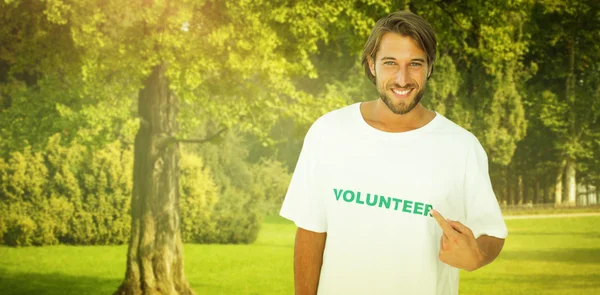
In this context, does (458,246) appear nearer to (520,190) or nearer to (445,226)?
(445,226)

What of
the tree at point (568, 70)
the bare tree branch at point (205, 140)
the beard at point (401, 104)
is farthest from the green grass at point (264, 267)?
the beard at point (401, 104)

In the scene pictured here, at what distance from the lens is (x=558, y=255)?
7.54 metres

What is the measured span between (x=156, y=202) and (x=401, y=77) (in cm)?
538

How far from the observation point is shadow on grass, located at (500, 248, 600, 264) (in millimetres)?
7348

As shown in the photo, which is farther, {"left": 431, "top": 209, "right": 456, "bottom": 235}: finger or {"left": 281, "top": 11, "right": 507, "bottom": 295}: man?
{"left": 281, "top": 11, "right": 507, "bottom": 295}: man

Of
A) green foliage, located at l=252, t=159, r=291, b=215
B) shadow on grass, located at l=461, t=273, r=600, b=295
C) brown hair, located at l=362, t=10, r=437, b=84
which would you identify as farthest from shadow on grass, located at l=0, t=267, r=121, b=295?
brown hair, located at l=362, t=10, r=437, b=84

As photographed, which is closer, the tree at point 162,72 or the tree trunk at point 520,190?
the tree at point 162,72

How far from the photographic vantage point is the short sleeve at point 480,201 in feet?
5.94

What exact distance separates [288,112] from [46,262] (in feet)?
9.51

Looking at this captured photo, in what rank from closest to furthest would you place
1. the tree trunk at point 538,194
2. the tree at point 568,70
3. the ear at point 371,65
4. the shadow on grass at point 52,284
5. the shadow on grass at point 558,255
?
the ear at point 371,65 → the shadow on grass at point 52,284 → the shadow on grass at point 558,255 → the tree at point 568,70 → the tree trunk at point 538,194

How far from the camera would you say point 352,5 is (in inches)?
269

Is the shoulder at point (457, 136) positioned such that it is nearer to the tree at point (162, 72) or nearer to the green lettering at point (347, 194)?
the green lettering at point (347, 194)

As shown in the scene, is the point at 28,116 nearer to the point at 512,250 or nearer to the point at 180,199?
the point at 180,199

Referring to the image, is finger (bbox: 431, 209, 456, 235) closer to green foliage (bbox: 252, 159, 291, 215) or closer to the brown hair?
the brown hair
